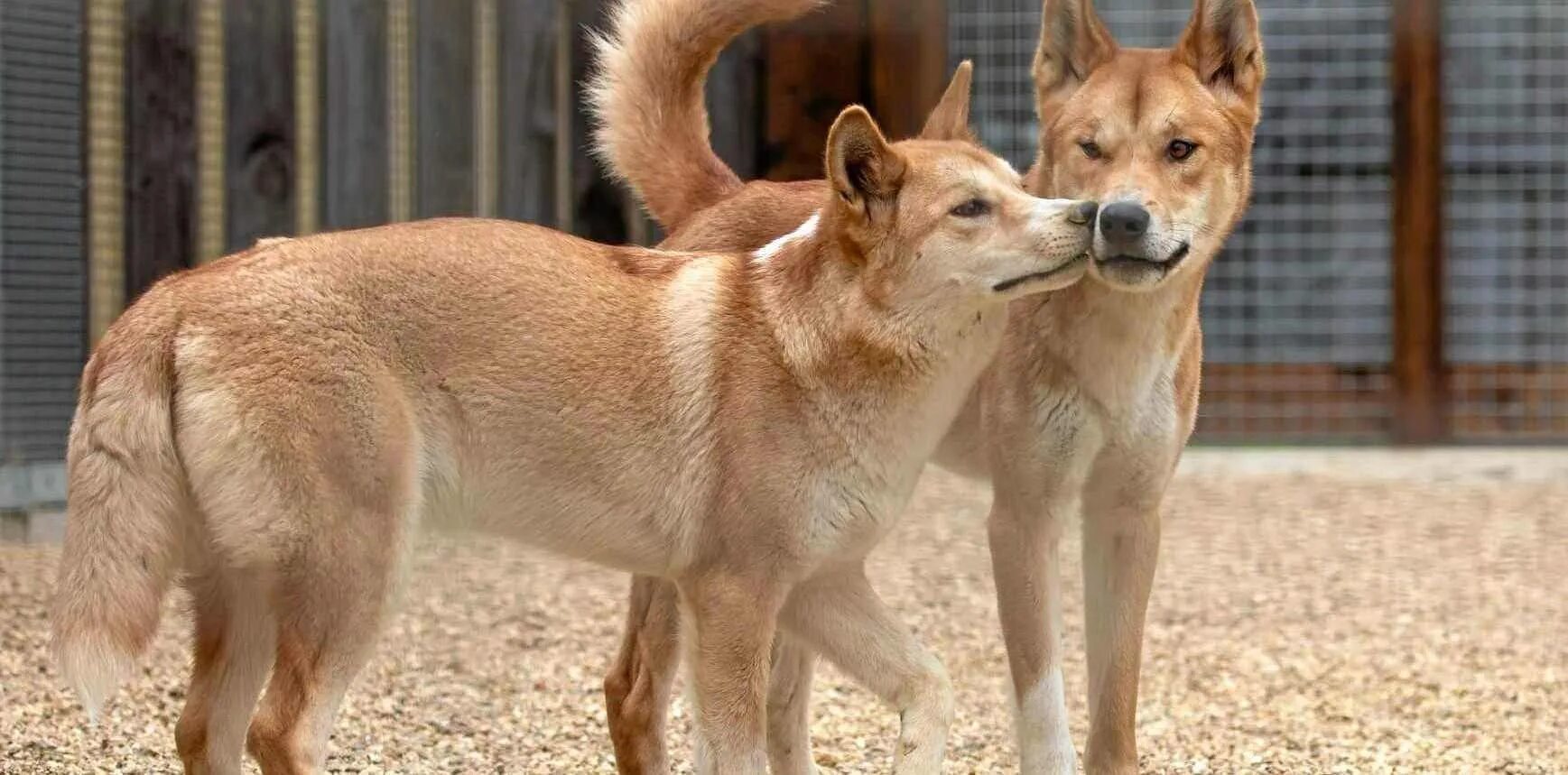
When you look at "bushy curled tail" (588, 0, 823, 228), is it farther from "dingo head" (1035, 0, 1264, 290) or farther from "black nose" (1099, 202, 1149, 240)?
"black nose" (1099, 202, 1149, 240)

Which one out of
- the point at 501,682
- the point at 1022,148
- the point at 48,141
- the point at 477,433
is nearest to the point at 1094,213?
the point at 477,433

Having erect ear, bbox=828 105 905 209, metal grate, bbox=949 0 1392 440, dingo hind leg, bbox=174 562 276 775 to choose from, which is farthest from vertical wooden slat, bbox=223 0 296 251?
metal grate, bbox=949 0 1392 440

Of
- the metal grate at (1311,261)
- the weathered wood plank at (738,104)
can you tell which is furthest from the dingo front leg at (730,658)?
the metal grate at (1311,261)

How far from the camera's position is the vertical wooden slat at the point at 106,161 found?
721 centimetres

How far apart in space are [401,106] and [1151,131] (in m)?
4.12

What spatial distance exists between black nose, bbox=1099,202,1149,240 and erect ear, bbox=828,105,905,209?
39 centimetres

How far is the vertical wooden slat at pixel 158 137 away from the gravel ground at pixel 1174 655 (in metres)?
1.12

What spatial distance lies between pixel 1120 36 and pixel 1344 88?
1186mm

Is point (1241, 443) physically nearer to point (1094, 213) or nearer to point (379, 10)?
point (379, 10)

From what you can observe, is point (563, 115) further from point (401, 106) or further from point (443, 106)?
point (443, 106)

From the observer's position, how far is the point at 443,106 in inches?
275

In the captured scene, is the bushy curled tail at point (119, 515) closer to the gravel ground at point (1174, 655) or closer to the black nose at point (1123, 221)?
the gravel ground at point (1174, 655)

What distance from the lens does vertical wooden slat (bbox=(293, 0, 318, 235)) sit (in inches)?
287

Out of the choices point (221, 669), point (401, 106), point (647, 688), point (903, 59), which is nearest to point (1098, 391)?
point (647, 688)
